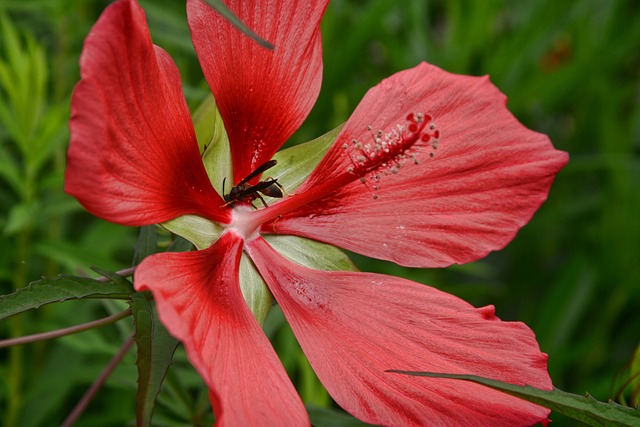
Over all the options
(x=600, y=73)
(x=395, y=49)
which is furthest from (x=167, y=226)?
(x=600, y=73)

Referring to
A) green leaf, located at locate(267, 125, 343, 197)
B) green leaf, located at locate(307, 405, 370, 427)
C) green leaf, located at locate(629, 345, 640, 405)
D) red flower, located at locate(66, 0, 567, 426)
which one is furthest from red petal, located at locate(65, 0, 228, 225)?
green leaf, located at locate(629, 345, 640, 405)

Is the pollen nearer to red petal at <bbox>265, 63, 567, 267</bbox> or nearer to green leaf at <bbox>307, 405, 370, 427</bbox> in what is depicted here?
red petal at <bbox>265, 63, 567, 267</bbox>

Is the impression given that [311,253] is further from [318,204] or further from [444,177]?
[444,177]

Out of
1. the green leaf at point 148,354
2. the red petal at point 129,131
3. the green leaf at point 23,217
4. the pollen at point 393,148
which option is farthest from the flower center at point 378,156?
the green leaf at point 23,217

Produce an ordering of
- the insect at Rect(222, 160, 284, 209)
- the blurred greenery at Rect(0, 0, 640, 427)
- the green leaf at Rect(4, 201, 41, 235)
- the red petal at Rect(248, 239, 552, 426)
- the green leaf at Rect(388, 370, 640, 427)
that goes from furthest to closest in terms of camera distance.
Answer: the blurred greenery at Rect(0, 0, 640, 427), the green leaf at Rect(4, 201, 41, 235), the insect at Rect(222, 160, 284, 209), the red petal at Rect(248, 239, 552, 426), the green leaf at Rect(388, 370, 640, 427)

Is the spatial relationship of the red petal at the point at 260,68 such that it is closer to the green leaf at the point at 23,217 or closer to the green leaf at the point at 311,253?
the green leaf at the point at 311,253

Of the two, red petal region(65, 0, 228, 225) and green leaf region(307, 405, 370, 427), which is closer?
red petal region(65, 0, 228, 225)
